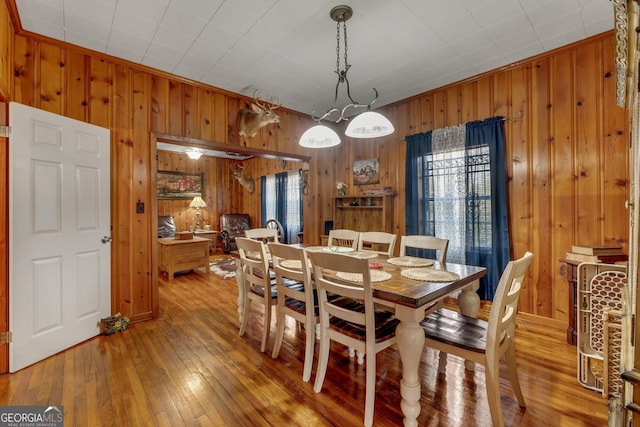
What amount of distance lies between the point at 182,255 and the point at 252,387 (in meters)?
3.63

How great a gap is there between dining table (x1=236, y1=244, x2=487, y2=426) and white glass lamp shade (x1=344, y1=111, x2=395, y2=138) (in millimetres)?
1091

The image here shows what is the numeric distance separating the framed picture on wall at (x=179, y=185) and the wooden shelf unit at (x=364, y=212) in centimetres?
448

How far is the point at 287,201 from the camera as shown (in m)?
6.76

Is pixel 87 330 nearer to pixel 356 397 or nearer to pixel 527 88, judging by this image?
pixel 356 397

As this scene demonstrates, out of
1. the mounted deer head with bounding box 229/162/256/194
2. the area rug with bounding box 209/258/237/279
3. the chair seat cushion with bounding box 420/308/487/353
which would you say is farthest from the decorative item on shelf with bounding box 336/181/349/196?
the mounted deer head with bounding box 229/162/256/194

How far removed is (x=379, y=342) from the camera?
5.41 ft

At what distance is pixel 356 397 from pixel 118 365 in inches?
71.9

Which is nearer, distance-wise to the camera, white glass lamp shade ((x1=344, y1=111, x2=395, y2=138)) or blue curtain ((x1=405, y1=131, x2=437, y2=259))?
white glass lamp shade ((x1=344, y1=111, x2=395, y2=138))

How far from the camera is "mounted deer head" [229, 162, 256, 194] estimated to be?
7.53 metres

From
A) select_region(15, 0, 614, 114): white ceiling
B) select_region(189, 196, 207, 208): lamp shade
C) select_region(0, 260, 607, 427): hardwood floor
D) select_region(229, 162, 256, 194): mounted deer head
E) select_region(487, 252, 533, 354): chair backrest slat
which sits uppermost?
select_region(15, 0, 614, 114): white ceiling

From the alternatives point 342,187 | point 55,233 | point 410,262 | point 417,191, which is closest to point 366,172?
point 342,187

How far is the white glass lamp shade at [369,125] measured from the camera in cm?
218

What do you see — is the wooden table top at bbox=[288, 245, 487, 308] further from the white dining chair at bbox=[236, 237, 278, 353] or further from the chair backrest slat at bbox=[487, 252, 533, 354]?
the white dining chair at bbox=[236, 237, 278, 353]

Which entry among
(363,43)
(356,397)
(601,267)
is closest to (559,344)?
(601,267)
